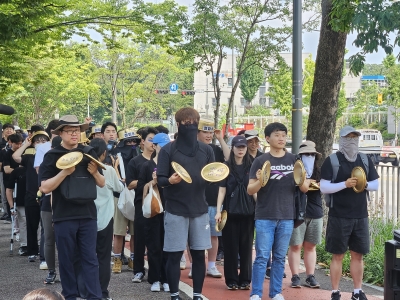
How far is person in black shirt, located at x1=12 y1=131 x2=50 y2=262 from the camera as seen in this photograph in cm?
1002

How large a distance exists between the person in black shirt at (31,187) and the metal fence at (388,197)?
5383mm

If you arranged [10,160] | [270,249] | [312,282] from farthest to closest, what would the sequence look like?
[10,160] < [312,282] < [270,249]

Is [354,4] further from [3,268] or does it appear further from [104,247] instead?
[3,268]

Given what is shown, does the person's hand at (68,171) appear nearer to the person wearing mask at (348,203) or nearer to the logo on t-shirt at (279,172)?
the logo on t-shirt at (279,172)

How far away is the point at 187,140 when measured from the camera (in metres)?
7.16

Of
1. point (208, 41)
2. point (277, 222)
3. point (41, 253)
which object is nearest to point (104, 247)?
point (277, 222)

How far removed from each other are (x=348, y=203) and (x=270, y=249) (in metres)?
0.98

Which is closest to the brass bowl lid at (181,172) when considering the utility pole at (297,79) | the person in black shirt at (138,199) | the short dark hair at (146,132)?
the person in black shirt at (138,199)

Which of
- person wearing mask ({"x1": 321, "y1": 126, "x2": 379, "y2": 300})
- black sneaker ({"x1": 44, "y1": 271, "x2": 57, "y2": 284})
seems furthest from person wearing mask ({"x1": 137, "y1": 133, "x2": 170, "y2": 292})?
person wearing mask ({"x1": 321, "y1": 126, "x2": 379, "y2": 300})

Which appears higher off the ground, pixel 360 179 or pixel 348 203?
pixel 360 179

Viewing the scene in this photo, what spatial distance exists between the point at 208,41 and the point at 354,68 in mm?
9095

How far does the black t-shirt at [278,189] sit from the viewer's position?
7.24 m

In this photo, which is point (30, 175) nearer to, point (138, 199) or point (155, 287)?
point (138, 199)

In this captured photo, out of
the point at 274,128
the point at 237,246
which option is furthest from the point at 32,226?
the point at 274,128
